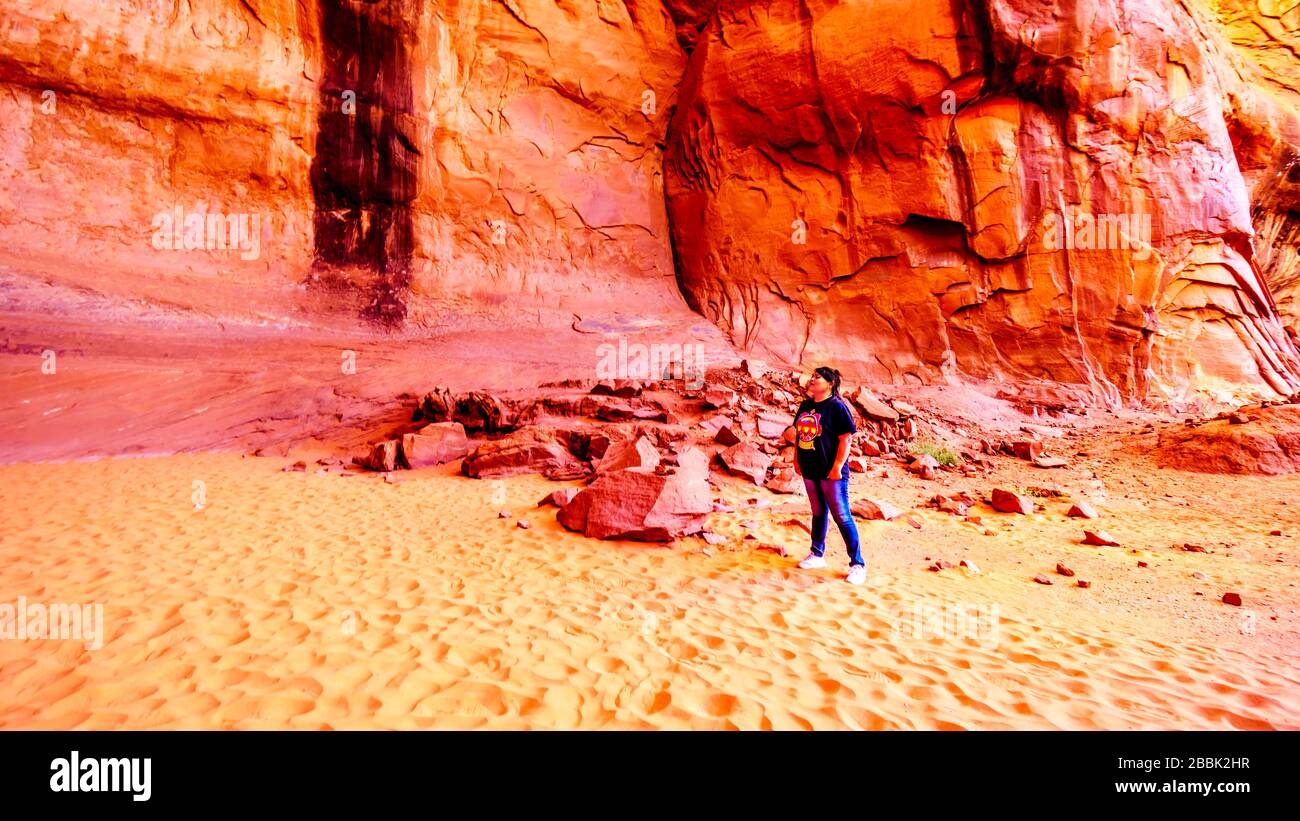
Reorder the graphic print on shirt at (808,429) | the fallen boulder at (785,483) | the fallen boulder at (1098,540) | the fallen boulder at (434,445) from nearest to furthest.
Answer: the graphic print on shirt at (808,429) → the fallen boulder at (1098,540) → the fallen boulder at (785,483) → the fallen boulder at (434,445)

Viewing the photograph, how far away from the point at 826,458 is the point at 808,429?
0.93 ft

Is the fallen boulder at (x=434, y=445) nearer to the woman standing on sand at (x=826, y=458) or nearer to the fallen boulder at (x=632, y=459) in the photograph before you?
the fallen boulder at (x=632, y=459)

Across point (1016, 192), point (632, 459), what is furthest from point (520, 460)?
point (1016, 192)

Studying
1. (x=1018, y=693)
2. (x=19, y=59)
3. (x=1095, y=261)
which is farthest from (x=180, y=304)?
(x=1095, y=261)

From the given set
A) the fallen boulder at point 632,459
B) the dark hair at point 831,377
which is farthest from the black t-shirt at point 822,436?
the fallen boulder at point 632,459

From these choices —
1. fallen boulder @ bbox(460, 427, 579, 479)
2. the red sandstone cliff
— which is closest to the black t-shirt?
fallen boulder @ bbox(460, 427, 579, 479)

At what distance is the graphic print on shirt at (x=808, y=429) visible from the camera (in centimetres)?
473

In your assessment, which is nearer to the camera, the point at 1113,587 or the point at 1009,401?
the point at 1113,587

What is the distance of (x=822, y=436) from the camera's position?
4.72m

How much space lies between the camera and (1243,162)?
18859mm

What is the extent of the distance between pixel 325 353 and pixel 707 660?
40.5 feet

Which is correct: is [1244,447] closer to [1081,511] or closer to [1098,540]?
[1081,511]

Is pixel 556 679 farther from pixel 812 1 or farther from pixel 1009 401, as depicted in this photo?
pixel 812 1

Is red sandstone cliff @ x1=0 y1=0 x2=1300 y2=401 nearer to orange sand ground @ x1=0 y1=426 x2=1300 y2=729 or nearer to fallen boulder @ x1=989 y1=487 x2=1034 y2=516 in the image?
fallen boulder @ x1=989 y1=487 x2=1034 y2=516
